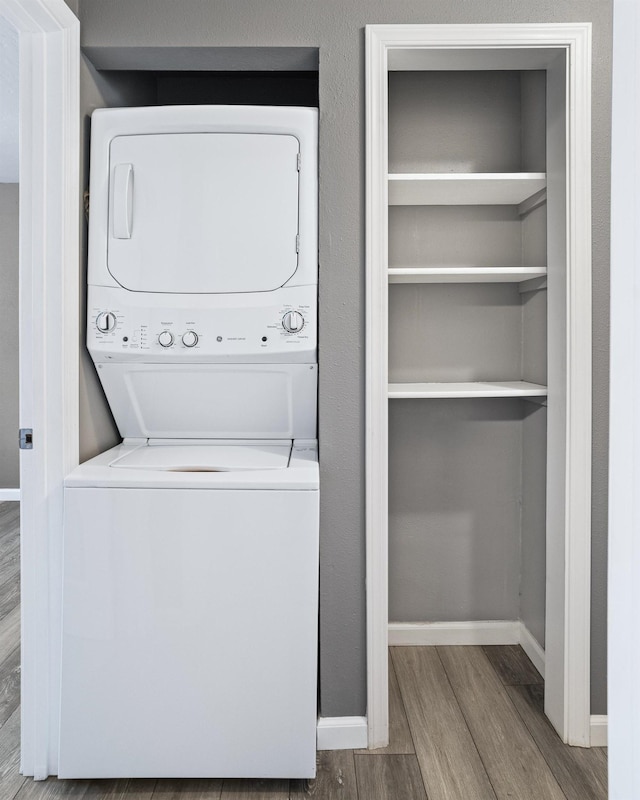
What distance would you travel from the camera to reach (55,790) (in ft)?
5.67

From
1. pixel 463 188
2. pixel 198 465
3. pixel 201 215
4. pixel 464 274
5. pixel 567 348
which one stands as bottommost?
pixel 198 465

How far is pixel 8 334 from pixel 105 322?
3258 mm

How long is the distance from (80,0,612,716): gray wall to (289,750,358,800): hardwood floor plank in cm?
12

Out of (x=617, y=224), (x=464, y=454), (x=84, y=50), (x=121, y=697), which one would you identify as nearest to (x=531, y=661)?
(x=464, y=454)

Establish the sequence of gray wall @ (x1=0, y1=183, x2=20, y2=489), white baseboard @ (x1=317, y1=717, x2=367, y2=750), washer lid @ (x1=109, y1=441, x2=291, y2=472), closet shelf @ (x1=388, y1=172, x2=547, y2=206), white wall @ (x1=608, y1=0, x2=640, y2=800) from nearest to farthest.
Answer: white wall @ (x1=608, y1=0, x2=640, y2=800)
washer lid @ (x1=109, y1=441, x2=291, y2=472)
white baseboard @ (x1=317, y1=717, x2=367, y2=750)
closet shelf @ (x1=388, y1=172, x2=547, y2=206)
gray wall @ (x1=0, y1=183, x2=20, y2=489)

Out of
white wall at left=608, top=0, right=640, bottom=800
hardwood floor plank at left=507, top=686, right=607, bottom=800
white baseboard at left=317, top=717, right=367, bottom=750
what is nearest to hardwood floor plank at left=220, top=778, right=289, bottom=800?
white baseboard at left=317, top=717, right=367, bottom=750

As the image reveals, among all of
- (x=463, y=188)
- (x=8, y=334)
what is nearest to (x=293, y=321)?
(x=463, y=188)

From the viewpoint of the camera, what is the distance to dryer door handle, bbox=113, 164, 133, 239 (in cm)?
187

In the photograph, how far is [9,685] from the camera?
7.23 feet

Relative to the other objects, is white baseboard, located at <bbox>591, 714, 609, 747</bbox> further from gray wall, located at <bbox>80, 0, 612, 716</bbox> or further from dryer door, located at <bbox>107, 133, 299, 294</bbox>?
dryer door, located at <bbox>107, 133, 299, 294</bbox>

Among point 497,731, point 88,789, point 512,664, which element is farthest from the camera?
point 512,664

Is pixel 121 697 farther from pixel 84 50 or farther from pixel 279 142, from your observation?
pixel 84 50

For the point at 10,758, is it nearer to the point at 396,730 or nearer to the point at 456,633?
the point at 396,730

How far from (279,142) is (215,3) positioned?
1.36 feet
